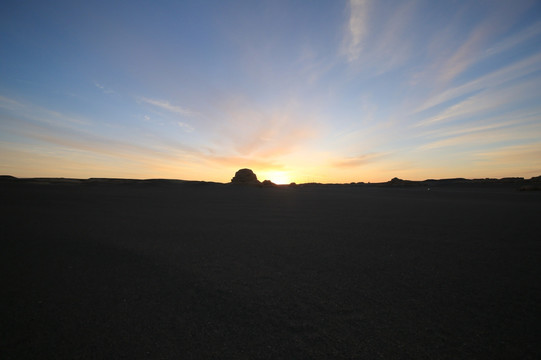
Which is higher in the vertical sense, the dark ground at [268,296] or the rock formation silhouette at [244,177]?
the rock formation silhouette at [244,177]

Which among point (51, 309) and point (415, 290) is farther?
point (415, 290)

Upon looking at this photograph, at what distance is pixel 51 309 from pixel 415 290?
3.14 metres

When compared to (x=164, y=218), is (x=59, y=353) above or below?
below

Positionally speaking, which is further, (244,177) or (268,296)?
(244,177)

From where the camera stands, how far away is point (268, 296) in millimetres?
2035

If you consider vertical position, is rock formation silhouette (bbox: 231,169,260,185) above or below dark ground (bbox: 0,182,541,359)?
above

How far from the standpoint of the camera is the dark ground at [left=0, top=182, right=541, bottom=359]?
4.65 feet

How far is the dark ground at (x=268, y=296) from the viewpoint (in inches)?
55.7

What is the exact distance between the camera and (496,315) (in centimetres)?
173

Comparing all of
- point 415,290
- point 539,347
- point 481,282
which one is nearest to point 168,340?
point 415,290

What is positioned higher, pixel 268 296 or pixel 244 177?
pixel 244 177

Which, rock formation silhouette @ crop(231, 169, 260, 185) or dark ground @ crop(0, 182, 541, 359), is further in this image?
rock formation silhouette @ crop(231, 169, 260, 185)

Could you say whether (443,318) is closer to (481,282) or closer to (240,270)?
(481,282)

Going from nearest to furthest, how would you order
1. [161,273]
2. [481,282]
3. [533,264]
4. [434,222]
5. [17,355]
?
[17,355] → [481,282] → [161,273] → [533,264] → [434,222]
